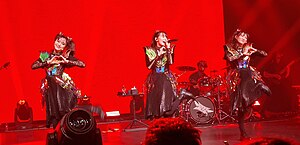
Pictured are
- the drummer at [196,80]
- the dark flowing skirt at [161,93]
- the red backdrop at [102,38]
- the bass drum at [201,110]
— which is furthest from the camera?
the red backdrop at [102,38]

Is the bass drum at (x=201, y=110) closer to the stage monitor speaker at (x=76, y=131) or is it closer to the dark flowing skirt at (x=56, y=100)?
the dark flowing skirt at (x=56, y=100)

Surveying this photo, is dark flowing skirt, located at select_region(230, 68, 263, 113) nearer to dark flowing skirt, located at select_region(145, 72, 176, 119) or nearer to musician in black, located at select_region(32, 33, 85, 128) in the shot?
dark flowing skirt, located at select_region(145, 72, 176, 119)

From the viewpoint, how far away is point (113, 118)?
43.8 ft

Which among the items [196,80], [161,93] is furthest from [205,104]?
[161,93]

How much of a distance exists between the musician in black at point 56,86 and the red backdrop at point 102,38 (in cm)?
581

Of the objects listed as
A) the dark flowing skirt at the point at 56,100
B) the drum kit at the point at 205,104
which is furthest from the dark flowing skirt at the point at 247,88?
the drum kit at the point at 205,104

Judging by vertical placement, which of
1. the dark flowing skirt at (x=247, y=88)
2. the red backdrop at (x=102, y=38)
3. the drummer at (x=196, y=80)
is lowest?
the dark flowing skirt at (x=247, y=88)

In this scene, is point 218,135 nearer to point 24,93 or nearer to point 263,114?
point 263,114

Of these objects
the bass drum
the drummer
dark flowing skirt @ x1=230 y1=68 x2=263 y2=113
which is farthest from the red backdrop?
dark flowing skirt @ x1=230 y1=68 x2=263 y2=113

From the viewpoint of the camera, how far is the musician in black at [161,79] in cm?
733

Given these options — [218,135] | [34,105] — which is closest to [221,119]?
[218,135]

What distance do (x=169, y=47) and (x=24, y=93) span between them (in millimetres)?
6231

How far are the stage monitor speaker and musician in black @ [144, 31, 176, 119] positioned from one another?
2.00m

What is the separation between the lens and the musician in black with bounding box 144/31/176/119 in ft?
24.1
